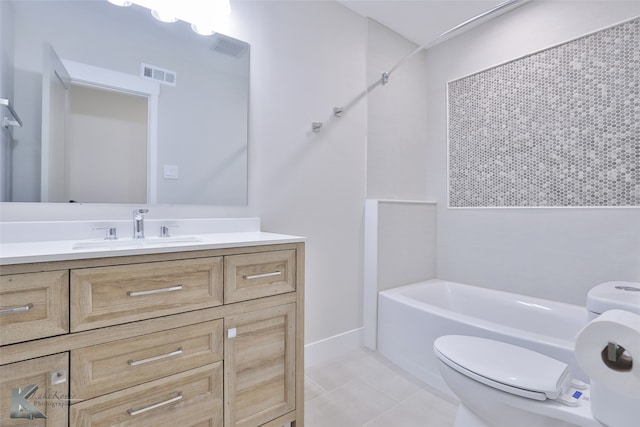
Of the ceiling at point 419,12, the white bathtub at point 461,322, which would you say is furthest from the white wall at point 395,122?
the white bathtub at point 461,322

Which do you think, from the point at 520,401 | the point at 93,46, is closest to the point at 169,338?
the point at 520,401

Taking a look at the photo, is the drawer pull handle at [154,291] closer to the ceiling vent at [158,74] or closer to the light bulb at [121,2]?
the ceiling vent at [158,74]

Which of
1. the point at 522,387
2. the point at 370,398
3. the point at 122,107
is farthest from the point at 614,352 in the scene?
the point at 122,107

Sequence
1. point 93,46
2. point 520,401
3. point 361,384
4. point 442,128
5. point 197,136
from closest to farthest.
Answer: point 520,401 → point 93,46 → point 197,136 → point 361,384 → point 442,128

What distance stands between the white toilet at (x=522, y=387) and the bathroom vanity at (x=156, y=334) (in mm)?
687

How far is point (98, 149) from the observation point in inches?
52.6

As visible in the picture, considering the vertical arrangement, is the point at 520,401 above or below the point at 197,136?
below

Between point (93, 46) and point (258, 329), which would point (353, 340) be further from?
point (93, 46)

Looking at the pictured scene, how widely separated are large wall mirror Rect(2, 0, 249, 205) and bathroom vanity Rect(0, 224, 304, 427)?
14.9 inches

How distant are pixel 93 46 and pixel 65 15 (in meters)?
0.14

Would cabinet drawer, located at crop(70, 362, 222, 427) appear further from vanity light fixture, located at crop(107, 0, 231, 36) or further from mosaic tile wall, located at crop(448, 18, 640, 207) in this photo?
mosaic tile wall, located at crop(448, 18, 640, 207)

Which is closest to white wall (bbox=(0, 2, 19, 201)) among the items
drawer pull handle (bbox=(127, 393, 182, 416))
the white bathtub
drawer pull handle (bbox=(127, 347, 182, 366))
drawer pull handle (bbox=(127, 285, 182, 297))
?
drawer pull handle (bbox=(127, 285, 182, 297))

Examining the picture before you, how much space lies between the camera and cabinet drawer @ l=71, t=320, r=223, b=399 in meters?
0.88

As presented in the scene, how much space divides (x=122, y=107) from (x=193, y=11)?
60 cm
